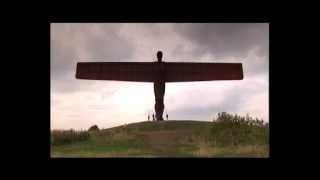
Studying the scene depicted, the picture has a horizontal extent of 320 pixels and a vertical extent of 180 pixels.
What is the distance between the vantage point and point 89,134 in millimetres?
9648

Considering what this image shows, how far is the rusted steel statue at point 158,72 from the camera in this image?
31.9ft

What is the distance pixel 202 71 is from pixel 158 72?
96 centimetres

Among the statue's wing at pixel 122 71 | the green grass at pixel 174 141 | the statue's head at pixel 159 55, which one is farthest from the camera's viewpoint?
the statue's wing at pixel 122 71

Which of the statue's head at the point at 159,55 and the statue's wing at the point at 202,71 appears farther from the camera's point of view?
the statue's wing at the point at 202,71

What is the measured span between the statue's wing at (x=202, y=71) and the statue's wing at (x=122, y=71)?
0.41 meters

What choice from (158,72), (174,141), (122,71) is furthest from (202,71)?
(174,141)

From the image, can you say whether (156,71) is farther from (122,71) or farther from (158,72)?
(122,71)

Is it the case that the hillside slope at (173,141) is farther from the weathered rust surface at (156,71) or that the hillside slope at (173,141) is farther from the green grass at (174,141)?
the weathered rust surface at (156,71)

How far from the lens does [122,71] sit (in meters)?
9.92

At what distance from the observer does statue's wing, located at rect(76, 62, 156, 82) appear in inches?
384

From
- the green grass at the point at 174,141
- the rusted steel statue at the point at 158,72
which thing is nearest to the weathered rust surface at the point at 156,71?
the rusted steel statue at the point at 158,72

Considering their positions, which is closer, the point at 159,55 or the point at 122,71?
the point at 159,55

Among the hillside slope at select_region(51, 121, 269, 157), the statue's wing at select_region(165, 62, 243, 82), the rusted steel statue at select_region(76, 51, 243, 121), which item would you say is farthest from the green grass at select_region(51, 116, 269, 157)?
the statue's wing at select_region(165, 62, 243, 82)
